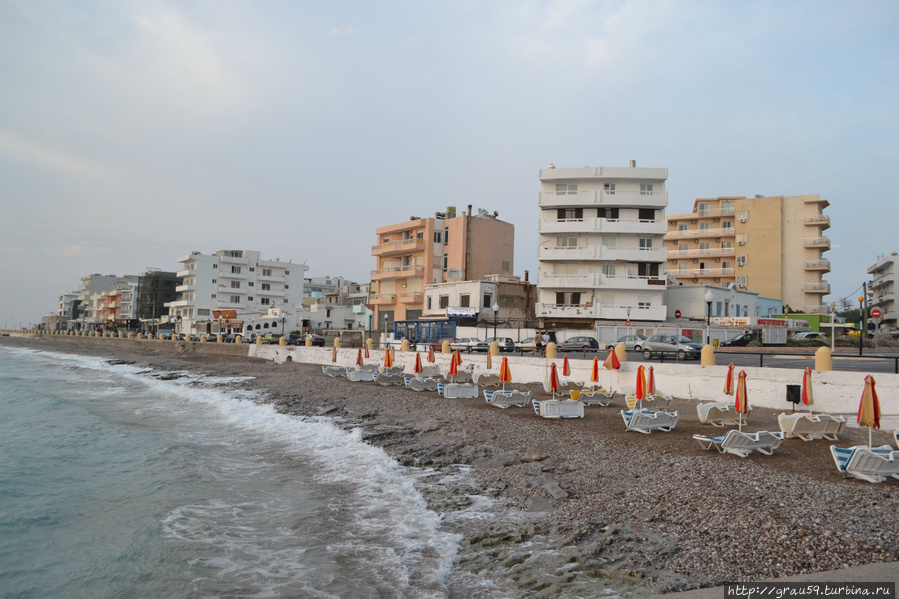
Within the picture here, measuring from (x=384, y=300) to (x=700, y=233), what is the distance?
40.2 m

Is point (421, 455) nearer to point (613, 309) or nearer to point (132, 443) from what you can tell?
point (132, 443)

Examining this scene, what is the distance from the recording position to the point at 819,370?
14.8 metres

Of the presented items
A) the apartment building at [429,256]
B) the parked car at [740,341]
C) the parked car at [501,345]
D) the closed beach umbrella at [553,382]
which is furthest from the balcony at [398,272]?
the closed beach umbrella at [553,382]

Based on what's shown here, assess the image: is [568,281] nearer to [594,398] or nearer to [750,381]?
[594,398]

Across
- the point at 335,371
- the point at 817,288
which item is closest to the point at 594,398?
the point at 335,371

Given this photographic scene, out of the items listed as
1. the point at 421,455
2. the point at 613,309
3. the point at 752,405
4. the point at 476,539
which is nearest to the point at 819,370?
the point at 752,405

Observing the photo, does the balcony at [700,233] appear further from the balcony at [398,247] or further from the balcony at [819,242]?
the balcony at [398,247]

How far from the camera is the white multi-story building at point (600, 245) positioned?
163ft

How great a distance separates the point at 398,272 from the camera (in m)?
62.5

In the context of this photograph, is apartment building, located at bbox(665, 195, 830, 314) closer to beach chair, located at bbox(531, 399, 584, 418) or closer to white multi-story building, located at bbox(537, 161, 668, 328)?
white multi-story building, located at bbox(537, 161, 668, 328)

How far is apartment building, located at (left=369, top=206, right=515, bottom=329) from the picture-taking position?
2402 inches

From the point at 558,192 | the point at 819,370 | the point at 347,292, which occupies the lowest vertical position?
the point at 819,370

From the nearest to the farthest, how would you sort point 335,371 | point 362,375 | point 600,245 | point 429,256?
point 362,375, point 335,371, point 600,245, point 429,256

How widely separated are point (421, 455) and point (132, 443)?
8446mm
